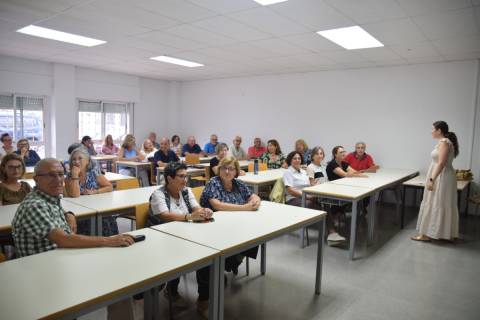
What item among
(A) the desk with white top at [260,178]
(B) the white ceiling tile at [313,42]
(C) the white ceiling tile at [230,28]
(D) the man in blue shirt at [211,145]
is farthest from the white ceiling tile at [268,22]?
(D) the man in blue shirt at [211,145]

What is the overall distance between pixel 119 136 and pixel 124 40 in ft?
15.2

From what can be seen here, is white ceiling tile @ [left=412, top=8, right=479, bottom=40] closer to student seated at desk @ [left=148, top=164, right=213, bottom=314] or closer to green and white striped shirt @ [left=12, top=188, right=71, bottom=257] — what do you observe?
student seated at desk @ [left=148, top=164, right=213, bottom=314]

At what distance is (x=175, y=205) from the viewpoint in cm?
284

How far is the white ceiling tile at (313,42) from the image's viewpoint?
476 centimetres

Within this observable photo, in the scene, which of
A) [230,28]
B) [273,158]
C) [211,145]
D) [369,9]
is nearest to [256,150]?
[211,145]

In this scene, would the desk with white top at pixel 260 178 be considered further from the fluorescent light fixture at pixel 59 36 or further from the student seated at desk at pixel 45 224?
the fluorescent light fixture at pixel 59 36

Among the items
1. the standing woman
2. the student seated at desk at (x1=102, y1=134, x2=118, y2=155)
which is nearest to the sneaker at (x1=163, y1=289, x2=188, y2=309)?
the standing woman

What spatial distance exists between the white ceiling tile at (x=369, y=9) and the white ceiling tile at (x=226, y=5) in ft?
2.65

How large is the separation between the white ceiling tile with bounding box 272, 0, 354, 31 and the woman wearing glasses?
2.90 meters

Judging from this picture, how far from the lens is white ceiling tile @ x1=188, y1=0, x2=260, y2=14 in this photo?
11.5 ft

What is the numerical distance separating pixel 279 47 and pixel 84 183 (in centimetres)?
354

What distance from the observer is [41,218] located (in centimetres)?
191

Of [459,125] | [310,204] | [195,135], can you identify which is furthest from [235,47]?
[195,135]

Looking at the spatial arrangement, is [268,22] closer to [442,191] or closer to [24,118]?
[442,191]
